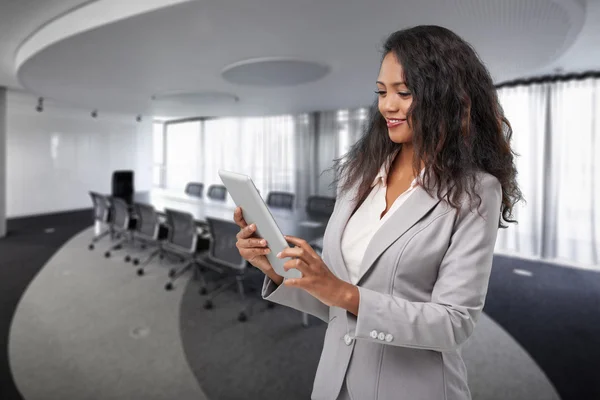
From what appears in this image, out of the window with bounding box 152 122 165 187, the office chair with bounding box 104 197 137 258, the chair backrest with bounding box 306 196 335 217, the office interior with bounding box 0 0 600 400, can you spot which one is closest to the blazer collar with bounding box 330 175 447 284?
the office interior with bounding box 0 0 600 400

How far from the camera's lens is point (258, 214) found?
0.81 metres

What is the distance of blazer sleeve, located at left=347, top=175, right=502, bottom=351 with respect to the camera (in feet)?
2.40

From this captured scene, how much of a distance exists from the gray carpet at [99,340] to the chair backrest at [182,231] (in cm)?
56

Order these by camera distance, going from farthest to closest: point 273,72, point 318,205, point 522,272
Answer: point 318,205 → point 522,272 → point 273,72

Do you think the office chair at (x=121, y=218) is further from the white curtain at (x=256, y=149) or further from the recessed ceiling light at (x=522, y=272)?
the recessed ceiling light at (x=522, y=272)

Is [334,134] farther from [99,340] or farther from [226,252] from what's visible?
[99,340]

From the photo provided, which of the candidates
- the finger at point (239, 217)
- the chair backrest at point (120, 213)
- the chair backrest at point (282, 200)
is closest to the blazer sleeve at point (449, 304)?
the finger at point (239, 217)

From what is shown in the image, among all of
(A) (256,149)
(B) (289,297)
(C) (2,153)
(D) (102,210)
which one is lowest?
(D) (102,210)

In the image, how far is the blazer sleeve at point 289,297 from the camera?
0.98 meters

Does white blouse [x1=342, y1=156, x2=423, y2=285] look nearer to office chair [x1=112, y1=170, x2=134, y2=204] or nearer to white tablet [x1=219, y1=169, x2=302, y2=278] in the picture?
white tablet [x1=219, y1=169, x2=302, y2=278]

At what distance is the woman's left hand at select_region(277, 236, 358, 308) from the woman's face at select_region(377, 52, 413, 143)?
41 centimetres

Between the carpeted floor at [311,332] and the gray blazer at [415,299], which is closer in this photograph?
the gray blazer at [415,299]

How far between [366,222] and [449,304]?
1.10ft

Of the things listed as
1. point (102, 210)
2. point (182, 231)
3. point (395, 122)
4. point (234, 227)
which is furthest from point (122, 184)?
point (395, 122)
